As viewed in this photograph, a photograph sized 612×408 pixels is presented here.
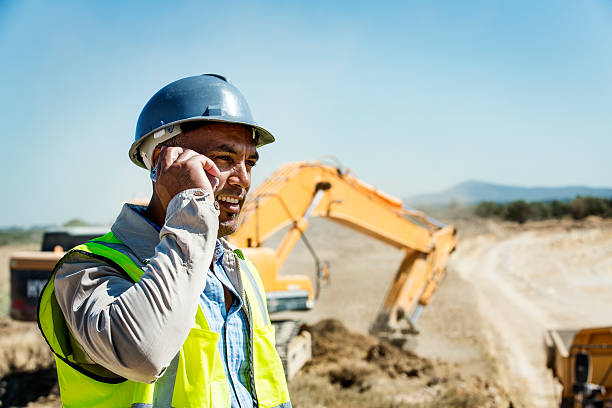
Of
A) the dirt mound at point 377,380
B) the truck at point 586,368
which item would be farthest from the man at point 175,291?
the truck at point 586,368

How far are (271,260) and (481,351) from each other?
584 cm

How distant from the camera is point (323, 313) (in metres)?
14.6

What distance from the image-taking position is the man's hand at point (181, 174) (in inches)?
57.7

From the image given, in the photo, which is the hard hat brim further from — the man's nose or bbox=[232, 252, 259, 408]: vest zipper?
bbox=[232, 252, 259, 408]: vest zipper

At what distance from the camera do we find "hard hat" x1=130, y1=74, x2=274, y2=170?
189 centimetres

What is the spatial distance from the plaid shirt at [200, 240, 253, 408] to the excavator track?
16.7 ft

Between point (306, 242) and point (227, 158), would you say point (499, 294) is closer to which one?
point (306, 242)

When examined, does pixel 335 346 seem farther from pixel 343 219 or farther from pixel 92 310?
pixel 92 310

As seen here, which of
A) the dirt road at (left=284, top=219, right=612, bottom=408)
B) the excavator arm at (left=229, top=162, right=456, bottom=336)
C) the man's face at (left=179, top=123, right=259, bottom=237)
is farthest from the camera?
the dirt road at (left=284, top=219, right=612, bottom=408)

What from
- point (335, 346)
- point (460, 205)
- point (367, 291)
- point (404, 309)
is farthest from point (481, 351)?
point (460, 205)

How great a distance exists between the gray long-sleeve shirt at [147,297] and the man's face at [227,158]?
1.32 feet

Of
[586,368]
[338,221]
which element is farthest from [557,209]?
[586,368]

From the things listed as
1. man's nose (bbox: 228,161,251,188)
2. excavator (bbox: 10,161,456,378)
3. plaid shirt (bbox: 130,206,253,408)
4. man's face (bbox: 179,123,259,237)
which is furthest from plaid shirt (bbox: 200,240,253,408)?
excavator (bbox: 10,161,456,378)

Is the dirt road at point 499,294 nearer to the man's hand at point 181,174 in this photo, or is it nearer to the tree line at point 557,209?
the tree line at point 557,209
